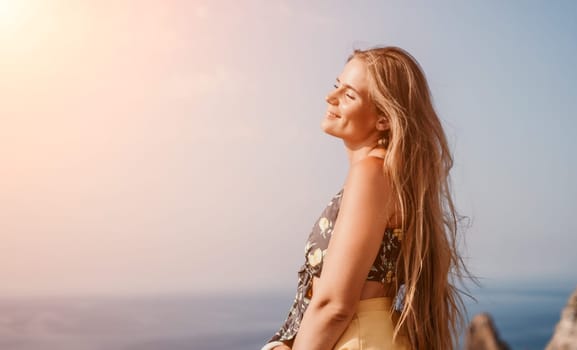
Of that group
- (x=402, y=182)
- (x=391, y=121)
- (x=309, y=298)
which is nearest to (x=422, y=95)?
(x=391, y=121)

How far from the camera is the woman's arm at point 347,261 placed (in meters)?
3.13

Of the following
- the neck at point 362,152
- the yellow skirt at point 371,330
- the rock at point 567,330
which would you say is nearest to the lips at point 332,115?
the neck at point 362,152

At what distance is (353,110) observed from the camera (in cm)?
349

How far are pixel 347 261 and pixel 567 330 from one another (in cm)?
427

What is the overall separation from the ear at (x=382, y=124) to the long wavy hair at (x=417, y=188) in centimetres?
3

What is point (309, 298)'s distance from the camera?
11.3 feet

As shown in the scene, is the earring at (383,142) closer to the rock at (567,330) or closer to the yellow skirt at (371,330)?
the yellow skirt at (371,330)

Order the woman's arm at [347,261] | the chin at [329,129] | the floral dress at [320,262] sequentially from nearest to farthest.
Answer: the woman's arm at [347,261] → the floral dress at [320,262] → the chin at [329,129]

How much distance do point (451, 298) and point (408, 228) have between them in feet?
1.85

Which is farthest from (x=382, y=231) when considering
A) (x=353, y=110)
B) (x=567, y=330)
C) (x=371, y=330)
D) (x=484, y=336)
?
(x=484, y=336)

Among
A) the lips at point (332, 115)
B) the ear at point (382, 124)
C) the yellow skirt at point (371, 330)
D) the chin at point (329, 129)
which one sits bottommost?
the yellow skirt at point (371, 330)

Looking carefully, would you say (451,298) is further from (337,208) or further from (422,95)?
(422,95)

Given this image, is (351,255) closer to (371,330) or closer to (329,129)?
(371,330)

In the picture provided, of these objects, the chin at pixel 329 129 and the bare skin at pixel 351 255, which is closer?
the bare skin at pixel 351 255
